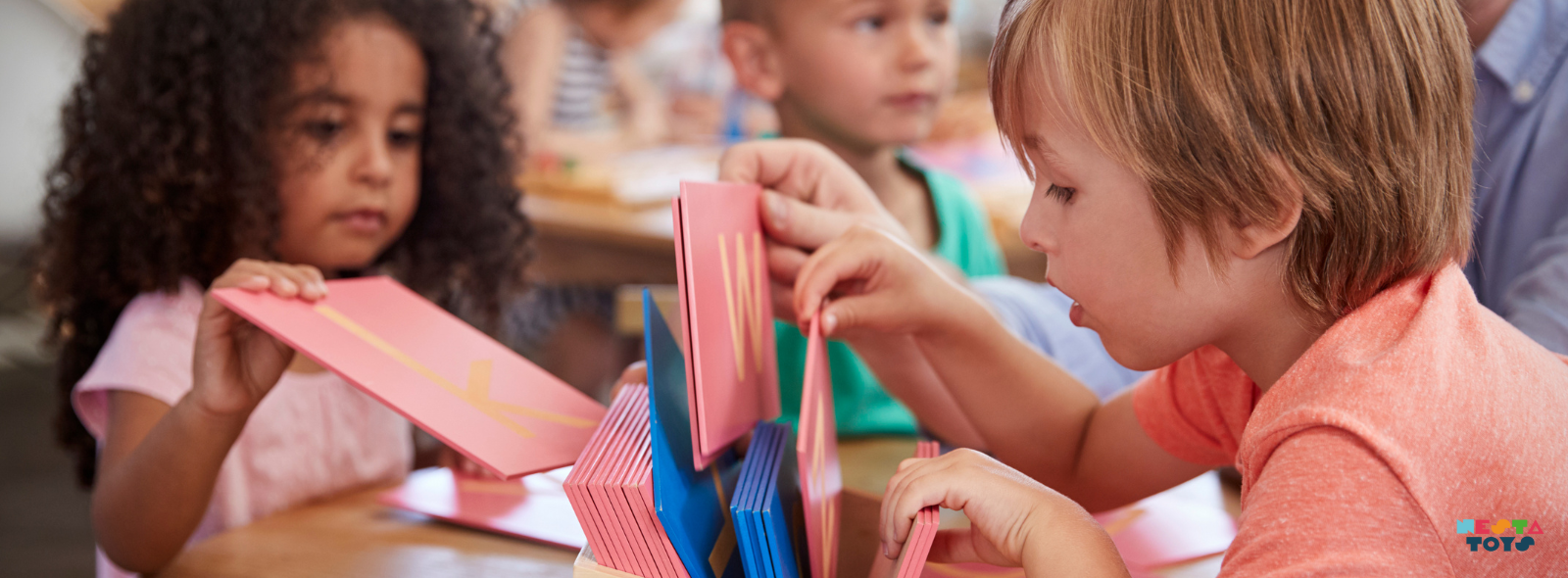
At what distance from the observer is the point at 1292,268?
0.55 metres

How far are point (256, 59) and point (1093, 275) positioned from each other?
2.95 feet

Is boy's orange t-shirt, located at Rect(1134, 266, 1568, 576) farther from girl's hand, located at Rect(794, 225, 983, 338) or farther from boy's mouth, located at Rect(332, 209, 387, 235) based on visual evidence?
boy's mouth, located at Rect(332, 209, 387, 235)

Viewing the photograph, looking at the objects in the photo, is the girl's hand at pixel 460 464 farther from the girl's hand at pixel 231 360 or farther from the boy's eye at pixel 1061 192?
the boy's eye at pixel 1061 192

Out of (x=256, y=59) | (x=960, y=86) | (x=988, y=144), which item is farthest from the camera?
(x=960, y=86)

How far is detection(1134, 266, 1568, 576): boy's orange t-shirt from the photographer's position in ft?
1.41

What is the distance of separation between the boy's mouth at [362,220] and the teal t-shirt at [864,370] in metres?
0.46

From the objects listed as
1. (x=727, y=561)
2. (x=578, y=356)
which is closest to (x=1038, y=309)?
(x=727, y=561)

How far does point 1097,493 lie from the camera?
0.81 metres

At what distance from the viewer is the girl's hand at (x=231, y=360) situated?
0.75 metres

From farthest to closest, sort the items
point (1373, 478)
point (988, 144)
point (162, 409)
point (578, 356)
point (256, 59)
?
point (988, 144)
point (578, 356)
point (256, 59)
point (162, 409)
point (1373, 478)

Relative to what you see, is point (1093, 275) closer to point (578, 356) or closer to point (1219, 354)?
point (1219, 354)

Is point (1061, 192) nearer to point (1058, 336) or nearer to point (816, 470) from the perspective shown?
point (816, 470)

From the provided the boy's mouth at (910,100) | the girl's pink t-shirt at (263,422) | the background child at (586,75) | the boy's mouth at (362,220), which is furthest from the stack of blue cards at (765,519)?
the background child at (586,75)

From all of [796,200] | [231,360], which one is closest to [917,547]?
[796,200]
